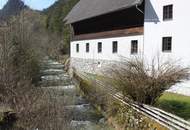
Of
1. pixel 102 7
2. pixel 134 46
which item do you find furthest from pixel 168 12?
pixel 102 7

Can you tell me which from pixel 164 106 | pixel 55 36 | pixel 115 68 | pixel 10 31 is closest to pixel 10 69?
pixel 10 31

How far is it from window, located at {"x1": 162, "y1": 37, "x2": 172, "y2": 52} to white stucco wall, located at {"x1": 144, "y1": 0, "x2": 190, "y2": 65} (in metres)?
0.23

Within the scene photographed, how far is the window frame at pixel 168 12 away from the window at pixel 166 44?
1.30 meters

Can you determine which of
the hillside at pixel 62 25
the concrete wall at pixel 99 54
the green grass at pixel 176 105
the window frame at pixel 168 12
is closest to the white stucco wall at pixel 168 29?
the window frame at pixel 168 12

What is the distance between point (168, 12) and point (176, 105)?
8.20m

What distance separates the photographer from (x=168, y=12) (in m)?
23.3

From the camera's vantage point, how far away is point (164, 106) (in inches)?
648

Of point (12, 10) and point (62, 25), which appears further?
point (62, 25)

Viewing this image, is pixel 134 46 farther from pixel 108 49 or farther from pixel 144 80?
pixel 144 80

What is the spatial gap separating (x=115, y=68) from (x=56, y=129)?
19.0 feet

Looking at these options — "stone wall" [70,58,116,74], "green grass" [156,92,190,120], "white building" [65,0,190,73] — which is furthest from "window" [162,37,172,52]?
"stone wall" [70,58,116,74]

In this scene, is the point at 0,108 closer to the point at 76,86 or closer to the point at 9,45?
the point at 9,45

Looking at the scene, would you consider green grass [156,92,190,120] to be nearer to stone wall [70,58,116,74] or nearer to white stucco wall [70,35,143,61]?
white stucco wall [70,35,143,61]

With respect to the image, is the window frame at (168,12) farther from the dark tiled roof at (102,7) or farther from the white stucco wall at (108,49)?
the white stucco wall at (108,49)
